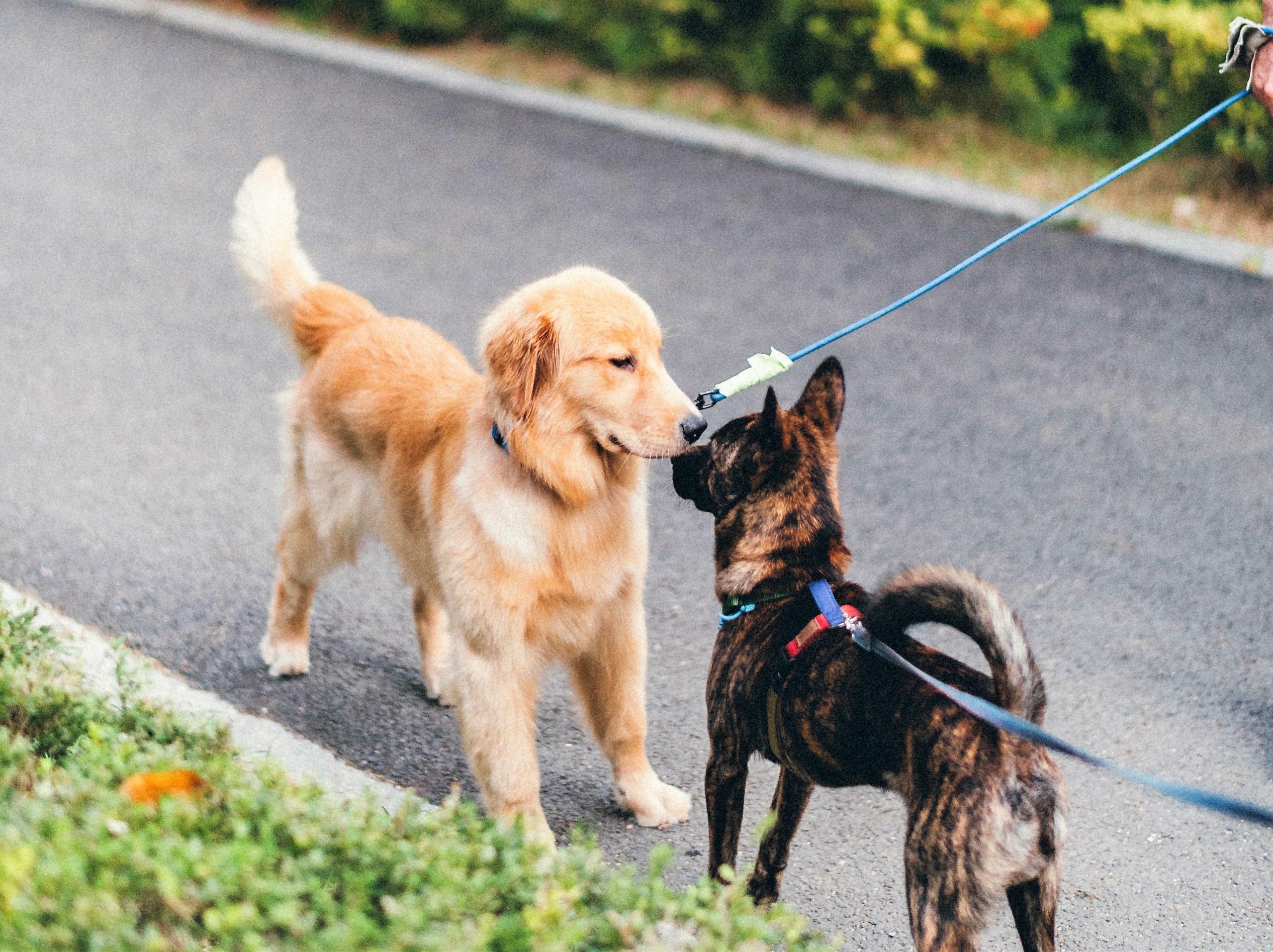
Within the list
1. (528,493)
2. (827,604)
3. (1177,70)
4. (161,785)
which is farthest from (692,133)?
(161,785)

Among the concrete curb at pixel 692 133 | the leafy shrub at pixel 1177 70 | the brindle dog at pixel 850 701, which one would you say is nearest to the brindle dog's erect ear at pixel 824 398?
the brindle dog at pixel 850 701

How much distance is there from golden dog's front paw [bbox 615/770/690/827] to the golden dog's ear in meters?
1.22

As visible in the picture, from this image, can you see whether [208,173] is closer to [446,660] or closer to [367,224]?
[367,224]

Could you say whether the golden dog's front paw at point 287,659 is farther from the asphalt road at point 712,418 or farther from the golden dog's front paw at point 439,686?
the golden dog's front paw at point 439,686

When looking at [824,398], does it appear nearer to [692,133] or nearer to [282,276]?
[282,276]

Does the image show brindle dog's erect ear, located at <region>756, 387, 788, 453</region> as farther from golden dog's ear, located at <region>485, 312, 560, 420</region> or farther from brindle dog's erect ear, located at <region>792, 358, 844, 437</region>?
golden dog's ear, located at <region>485, 312, 560, 420</region>

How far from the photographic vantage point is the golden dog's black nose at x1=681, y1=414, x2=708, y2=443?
3.29m

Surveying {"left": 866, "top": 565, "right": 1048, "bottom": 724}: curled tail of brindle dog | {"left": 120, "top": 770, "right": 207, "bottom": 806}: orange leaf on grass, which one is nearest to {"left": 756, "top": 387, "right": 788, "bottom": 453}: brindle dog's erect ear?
{"left": 866, "top": 565, "right": 1048, "bottom": 724}: curled tail of brindle dog

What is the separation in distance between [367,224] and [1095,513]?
5.13 m

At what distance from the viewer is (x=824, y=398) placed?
11.3 ft

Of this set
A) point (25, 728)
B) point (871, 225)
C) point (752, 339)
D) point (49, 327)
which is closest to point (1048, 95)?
point (871, 225)

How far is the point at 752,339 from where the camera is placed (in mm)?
6922

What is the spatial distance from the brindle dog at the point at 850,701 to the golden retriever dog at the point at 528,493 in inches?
11.1

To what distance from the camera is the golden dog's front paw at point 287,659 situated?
4.38 metres
